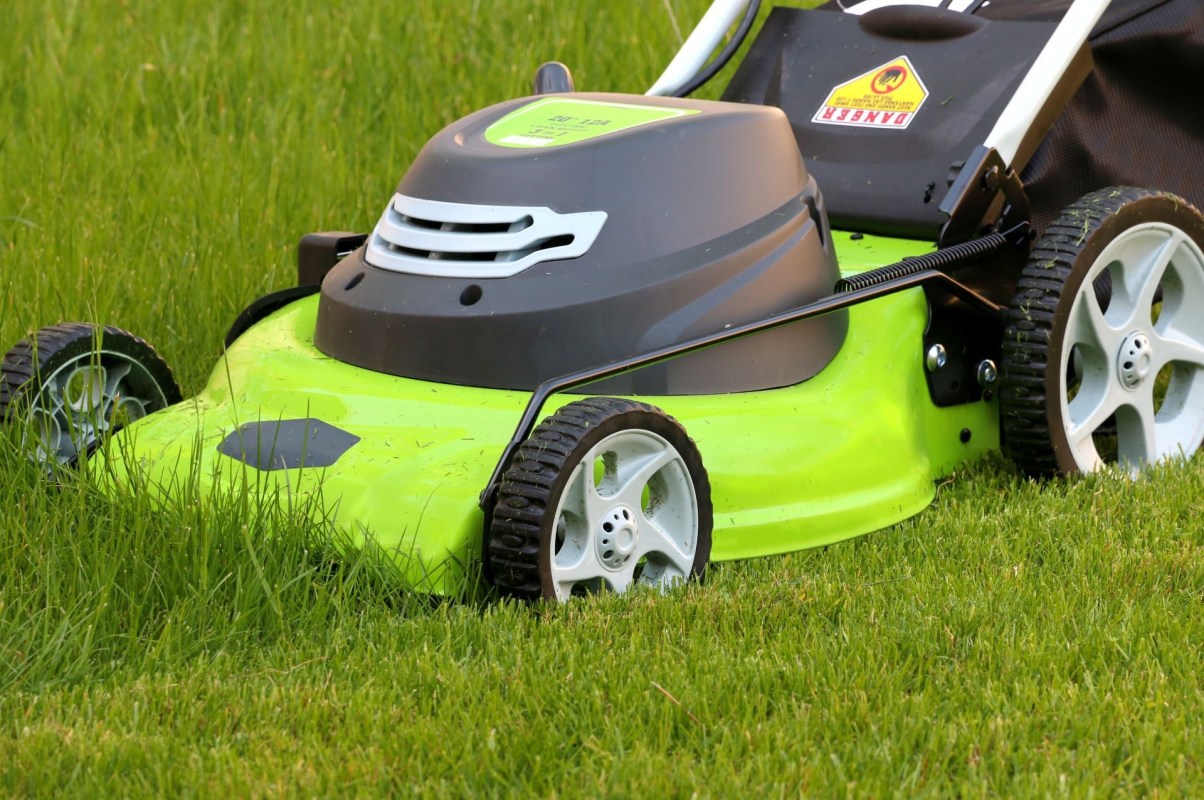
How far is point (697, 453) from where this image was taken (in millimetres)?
2213

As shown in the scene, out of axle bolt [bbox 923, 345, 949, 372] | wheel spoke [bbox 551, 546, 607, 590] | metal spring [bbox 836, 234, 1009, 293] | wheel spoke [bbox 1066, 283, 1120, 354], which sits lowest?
wheel spoke [bbox 551, 546, 607, 590]

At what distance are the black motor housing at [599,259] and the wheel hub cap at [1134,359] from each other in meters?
0.53

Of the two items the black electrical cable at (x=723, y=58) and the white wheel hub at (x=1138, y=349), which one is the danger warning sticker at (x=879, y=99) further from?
the white wheel hub at (x=1138, y=349)

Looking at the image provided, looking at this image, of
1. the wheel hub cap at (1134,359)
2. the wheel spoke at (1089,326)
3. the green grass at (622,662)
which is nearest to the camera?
the green grass at (622,662)

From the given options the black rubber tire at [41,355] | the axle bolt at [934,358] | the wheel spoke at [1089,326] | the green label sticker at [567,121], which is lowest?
the black rubber tire at [41,355]

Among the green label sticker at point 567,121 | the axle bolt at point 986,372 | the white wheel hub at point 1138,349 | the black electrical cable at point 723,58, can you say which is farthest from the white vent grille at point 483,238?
the black electrical cable at point 723,58

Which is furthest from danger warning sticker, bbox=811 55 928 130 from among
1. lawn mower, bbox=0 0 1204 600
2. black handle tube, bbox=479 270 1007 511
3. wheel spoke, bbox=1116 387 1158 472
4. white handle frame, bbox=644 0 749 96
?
wheel spoke, bbox=1116 387 1158 472

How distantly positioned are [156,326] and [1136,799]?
7.36 feet

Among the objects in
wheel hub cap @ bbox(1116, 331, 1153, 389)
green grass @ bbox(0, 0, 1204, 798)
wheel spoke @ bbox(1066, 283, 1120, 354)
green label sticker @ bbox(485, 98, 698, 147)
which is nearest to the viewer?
green grass @ bbox(0, 0, 1204, 798)

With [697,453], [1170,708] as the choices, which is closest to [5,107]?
[697,453]

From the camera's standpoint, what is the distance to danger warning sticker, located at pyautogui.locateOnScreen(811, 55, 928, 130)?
3033 mm

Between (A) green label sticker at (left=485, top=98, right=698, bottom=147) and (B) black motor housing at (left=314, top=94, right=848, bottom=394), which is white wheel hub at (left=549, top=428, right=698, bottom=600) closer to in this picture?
(B) black motor housing at (left=314, top=94, right=848, bottom=394)

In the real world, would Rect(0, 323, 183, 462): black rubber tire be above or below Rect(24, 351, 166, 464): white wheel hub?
above

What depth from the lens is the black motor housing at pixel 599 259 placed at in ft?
7.79
